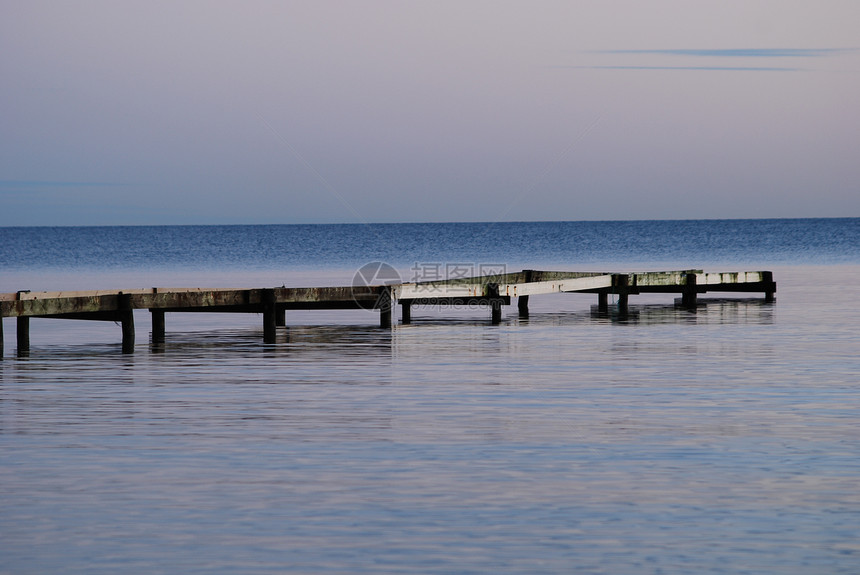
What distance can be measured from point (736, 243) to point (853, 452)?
109m

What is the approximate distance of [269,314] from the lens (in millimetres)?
20984

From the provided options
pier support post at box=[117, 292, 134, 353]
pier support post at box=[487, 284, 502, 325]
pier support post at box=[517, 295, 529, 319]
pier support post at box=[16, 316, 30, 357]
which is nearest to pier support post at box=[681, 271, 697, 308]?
pier support post at box=[517, 295, 529, 319]

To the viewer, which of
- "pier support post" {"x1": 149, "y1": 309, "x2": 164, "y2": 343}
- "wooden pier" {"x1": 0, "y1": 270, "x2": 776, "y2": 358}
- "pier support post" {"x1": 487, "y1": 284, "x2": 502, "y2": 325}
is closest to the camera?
"wooden pier" {"x1": 0, "y1": 270, "x2": 776, "y2": 358}

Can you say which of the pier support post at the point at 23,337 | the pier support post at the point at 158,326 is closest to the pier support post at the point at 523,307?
the pier support post at the point at 158,326

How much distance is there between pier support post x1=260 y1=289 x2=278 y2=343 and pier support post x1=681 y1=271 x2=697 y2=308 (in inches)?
481

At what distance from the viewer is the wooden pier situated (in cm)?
1859

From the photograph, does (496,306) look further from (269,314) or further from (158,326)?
(158,326)

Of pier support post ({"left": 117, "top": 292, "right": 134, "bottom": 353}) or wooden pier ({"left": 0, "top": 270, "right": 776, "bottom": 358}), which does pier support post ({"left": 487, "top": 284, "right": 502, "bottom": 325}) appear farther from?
Result: pier support post ({"left": 117, "top": 292, "right": 134, "bottom": 353})

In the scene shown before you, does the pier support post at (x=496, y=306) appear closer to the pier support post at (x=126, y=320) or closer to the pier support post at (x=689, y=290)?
the pier support post at (x=689, y=290)

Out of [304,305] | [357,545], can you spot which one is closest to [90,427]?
[357,545]

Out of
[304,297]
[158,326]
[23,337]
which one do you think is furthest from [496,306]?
[23,337]

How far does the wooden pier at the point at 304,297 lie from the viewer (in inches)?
732

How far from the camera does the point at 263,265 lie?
240ft

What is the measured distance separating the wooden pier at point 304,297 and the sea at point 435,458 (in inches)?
30.9
